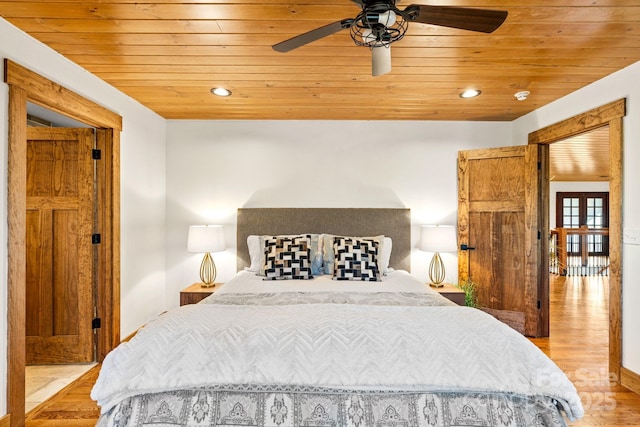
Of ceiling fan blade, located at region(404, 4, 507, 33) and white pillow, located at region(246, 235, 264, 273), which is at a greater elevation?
ceiling fan blade, located at region(404, 4, 507, 33)

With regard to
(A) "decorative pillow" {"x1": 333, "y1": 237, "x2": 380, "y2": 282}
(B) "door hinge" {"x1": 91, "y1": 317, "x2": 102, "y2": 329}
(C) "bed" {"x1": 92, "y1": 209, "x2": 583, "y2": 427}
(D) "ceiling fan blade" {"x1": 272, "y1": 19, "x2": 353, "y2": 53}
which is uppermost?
(D) "ceiling fan blade" {"x1": 272, "y1": 19, "x2": 353, "y2": 53}

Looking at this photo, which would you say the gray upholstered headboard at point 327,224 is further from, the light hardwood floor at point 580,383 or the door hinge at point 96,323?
the light hardwood floor at point 580,383

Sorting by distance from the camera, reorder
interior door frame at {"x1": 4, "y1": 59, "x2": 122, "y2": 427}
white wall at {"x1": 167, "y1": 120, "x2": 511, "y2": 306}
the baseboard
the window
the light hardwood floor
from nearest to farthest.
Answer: interior door frame at {"x1": 4, "y1": 59, "x2": 122, "y2": 427}, the light hardwood floor, the baseboard, white wall at {"x1": 167, "y1": 120, "x2": 511, "y2": 306}, the window

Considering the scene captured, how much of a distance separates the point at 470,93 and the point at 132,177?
3.14 metres

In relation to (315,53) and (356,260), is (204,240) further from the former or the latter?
(315,53)

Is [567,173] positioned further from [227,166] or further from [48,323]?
[48,323]

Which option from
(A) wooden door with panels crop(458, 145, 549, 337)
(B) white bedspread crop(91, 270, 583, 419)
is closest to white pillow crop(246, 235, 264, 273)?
(B) white bedspread crop(91, 270, 583, 419)

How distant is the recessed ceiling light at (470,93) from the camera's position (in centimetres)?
307

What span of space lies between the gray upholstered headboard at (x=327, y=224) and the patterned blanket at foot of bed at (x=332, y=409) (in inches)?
88.8

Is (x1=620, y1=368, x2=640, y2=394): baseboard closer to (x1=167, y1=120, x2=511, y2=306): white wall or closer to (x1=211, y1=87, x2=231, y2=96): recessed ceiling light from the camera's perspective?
(x1=167, y1=120, x2=511, y2=306): white wall

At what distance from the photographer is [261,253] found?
345cm

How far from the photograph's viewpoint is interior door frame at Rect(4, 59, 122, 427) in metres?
2.06

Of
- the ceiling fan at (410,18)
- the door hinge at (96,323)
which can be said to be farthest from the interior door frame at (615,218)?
the door hinge at (96,323)

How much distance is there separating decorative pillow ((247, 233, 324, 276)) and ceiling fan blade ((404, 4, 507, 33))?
225cm
